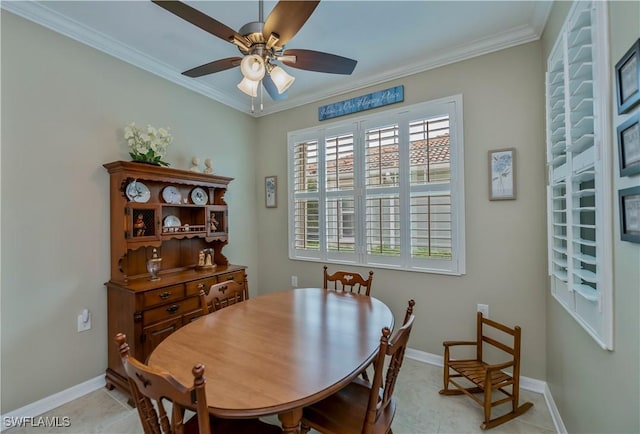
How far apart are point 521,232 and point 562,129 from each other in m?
0.92

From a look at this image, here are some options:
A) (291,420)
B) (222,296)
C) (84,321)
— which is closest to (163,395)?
(291,420)

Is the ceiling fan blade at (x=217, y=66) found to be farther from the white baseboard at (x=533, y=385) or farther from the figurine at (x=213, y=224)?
the white baseboard at (x=533, y=385)

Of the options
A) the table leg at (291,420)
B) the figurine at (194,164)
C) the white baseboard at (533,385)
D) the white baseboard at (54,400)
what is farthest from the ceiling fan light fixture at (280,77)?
the white baseboard at (54,400)

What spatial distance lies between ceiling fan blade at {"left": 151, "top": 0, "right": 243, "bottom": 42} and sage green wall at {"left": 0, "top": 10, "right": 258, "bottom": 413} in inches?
62.7

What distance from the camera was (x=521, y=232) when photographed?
2.31 m

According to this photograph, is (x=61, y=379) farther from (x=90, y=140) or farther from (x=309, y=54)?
(x=309, y=54)

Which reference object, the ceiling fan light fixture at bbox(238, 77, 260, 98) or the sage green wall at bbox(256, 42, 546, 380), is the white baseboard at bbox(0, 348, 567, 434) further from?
the ceiling fan light fixture at bbox(238, 77, 260, 98)

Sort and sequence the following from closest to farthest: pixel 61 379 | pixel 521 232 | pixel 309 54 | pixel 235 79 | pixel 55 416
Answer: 1. pixel 309 54
2. pixel 55 416
3. pixel 61 379
4. pixel 521 232
5. pixel 235 79

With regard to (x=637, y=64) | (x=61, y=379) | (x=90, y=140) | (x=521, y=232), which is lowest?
(x=61, y=379)

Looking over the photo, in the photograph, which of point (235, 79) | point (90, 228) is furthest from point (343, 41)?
point (90, 228)

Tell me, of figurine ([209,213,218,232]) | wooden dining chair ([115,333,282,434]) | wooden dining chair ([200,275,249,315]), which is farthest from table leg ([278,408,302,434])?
figurine ([209,213,218,232])

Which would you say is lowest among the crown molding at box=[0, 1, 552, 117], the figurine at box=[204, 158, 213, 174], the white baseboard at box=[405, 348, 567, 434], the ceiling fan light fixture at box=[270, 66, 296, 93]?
the white baseboard at box=[405, 348, 567, 434]

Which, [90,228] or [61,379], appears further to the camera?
[90,228]

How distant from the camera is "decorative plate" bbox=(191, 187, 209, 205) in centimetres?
307
